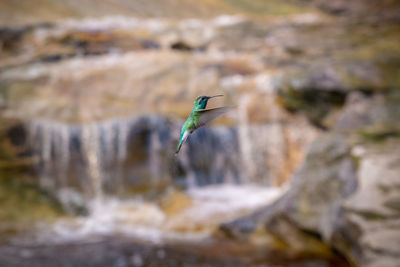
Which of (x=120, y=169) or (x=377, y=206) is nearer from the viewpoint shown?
(x=377, y=206)

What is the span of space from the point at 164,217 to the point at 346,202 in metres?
3.10

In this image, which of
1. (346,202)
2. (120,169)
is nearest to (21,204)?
(120,169)

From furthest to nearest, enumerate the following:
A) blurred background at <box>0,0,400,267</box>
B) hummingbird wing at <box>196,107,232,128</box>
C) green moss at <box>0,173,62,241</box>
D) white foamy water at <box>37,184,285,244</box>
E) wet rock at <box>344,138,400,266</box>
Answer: green moss at <box>0,173,62,241</box> < white foamy water at <box>37,184,285,244</box> < blurred background at <box>0,0,400,267</box> < wet rock at <box>344,138,400,266</box> < hummingbird wing at <box>196,107,232,128</box>

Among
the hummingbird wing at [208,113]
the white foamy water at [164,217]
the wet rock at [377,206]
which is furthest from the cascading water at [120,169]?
the hummingbird wing at [208,113]

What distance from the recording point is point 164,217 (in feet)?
19.7

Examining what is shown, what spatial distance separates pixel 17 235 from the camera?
523 centimetres

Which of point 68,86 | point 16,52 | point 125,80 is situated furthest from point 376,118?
point 16,52

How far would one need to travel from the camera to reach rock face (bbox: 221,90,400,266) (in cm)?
316

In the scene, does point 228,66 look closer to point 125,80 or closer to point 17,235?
point 125,80

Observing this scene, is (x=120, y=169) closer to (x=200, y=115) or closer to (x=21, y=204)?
(x=21, y=204)

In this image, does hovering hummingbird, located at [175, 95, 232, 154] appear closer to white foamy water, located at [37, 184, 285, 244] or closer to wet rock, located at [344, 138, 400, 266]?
wet rock, located at [344, 138, 400, 266]

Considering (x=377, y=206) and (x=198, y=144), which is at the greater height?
(x=198, y=144)

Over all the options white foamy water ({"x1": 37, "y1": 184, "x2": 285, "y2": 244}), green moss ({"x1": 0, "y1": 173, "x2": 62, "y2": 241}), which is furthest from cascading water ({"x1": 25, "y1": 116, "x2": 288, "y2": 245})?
green moss ({"x1": 0, "y1": 173, "x2": 62, "y2": 241})

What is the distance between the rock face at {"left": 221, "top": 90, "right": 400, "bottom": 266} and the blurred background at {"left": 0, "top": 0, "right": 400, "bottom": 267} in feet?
0.04
